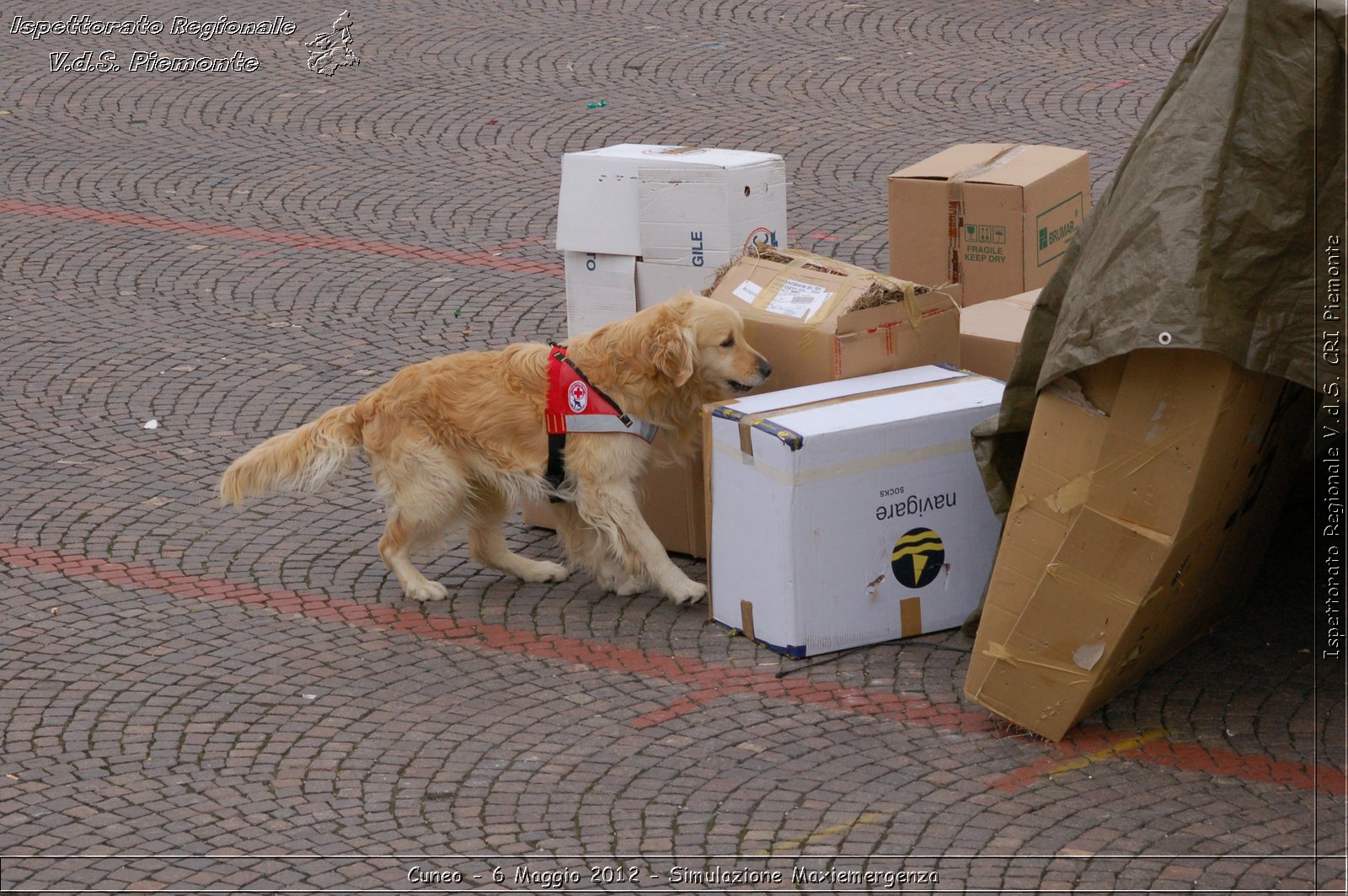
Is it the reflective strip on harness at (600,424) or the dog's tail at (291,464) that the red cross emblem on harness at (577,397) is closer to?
the reflective strip on harness at (600,424)

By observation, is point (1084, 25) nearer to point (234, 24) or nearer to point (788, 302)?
point (234, 24)

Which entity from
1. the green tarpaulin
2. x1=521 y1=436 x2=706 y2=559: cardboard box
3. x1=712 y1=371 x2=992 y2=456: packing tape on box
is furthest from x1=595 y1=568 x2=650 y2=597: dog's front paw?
the green tarpaulin

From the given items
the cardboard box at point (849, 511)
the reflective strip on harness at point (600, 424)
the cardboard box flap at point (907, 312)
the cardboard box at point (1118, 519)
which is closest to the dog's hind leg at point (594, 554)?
the reflective strip on harness at point (600, 424)

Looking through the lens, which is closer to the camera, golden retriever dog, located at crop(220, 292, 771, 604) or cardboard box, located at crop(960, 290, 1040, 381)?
golden retriever dog, located at crop(220, 292, 771, 604)

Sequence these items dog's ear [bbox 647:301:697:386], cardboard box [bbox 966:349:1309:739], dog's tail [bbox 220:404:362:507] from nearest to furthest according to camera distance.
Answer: cardboard box [bbox 966:349:1309:739] < dog's ear [bbox 647:301:697:386] < dog's tail [bbox 220:404:362:507]

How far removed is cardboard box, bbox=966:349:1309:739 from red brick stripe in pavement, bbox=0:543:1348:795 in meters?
0.16

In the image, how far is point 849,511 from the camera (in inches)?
224

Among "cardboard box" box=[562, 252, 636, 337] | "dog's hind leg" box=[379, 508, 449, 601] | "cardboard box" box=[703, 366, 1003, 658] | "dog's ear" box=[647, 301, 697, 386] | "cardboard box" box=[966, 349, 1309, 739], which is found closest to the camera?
"cardboard box" box=[966, 349, 1309, 739]

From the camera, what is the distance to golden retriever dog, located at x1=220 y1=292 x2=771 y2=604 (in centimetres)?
609

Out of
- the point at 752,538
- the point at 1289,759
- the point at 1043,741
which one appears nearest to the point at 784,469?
the point at 752,538

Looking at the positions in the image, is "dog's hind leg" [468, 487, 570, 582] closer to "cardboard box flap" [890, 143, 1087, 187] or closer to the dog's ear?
the dog's ear

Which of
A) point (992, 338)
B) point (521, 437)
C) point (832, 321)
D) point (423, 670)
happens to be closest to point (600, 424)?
point (521, 437)

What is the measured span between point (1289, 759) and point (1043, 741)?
2.56 ft

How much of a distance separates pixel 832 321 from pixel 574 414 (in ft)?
3.55
